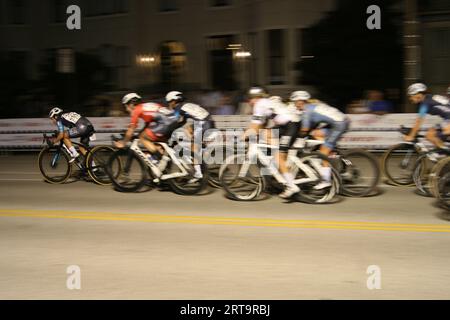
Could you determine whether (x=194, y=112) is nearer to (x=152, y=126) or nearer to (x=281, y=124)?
(x=152, y=126)

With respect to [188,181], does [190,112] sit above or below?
above

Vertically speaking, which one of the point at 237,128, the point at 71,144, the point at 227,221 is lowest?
the point at 227,221

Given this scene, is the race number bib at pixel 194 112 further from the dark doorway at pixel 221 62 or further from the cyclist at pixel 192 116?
the dark doorway at pixel 221 62

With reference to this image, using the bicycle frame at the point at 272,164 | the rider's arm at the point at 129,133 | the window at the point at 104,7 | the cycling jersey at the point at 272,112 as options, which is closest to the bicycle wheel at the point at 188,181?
the rider's arm at the point at 129,133

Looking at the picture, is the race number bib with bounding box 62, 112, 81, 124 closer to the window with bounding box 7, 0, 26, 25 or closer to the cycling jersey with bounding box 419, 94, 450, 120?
the cycling jersey with bounding box 419, 94, 450, 120

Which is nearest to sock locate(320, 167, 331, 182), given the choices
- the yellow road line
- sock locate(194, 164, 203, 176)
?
the yellow road line

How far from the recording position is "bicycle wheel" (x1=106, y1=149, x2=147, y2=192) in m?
11.5

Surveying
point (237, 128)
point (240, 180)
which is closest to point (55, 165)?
point (240, 180)

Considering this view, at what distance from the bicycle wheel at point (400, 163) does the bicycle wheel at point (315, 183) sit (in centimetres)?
190

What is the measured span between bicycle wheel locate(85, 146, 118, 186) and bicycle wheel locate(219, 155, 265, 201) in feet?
9.64

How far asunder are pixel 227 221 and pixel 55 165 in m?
5.67

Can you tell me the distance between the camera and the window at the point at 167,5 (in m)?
28.9

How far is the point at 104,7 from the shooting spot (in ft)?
103

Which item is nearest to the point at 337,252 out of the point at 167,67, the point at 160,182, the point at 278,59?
the point at 160,182
